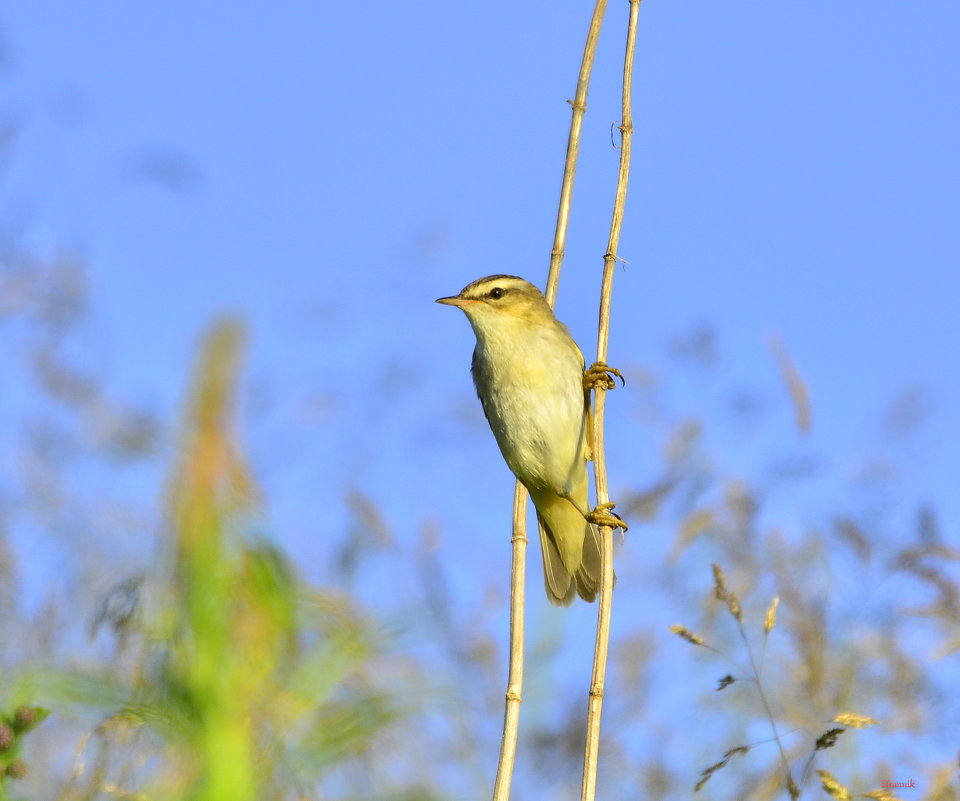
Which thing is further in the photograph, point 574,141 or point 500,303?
point 500,303

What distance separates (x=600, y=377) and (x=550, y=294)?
0.64 m

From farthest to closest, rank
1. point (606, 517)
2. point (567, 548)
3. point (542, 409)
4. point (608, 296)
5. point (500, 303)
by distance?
point (567, 548), point (500, 303), point (542, 409), point (606, 517), point (608, 296)

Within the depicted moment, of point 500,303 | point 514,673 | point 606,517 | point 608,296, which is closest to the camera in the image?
point 514,673

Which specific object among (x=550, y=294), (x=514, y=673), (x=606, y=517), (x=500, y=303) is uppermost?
(x=500, y=303)

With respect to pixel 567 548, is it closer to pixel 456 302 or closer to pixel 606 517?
pixel 456 302

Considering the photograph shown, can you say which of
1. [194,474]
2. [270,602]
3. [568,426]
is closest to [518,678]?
[270,602]

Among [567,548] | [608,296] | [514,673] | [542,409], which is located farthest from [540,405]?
[514,673]

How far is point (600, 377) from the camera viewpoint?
334 centimetres

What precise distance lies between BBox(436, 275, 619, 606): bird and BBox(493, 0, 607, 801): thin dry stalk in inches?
25.8

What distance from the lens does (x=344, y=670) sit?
1.93 m

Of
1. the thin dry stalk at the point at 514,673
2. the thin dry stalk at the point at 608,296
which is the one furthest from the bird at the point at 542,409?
the thin dry stalk at the point at 514,673

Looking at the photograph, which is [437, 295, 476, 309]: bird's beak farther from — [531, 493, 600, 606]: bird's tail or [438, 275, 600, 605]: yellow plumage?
[531, 493, 600, 606]: bird's tail

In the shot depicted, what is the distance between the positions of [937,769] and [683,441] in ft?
6.56

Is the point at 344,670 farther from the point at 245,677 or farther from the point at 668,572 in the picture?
the point at 668,572
